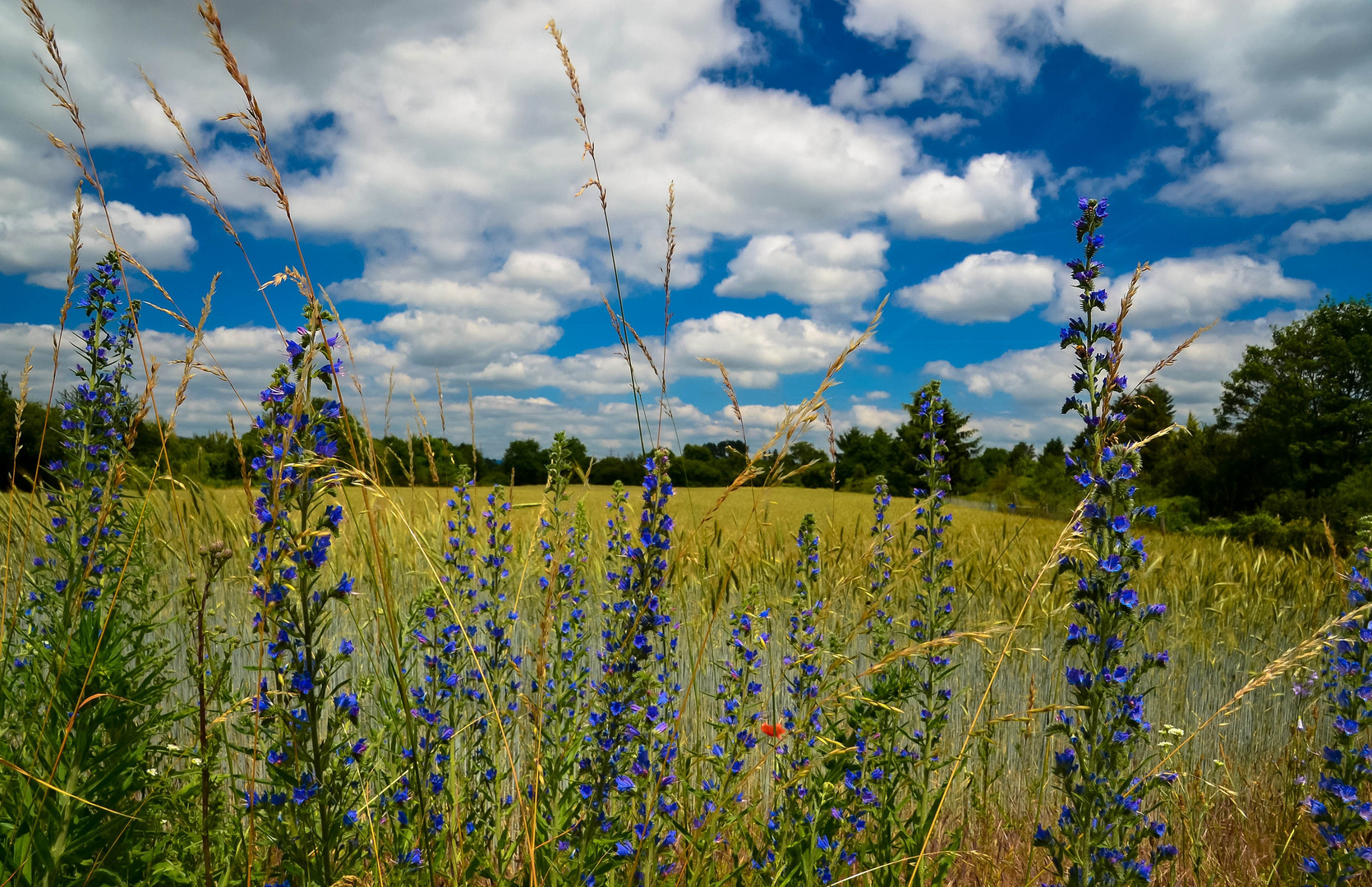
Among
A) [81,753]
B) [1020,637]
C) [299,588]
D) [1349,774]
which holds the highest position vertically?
[299,588]

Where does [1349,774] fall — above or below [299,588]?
below

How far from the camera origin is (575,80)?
2.86m

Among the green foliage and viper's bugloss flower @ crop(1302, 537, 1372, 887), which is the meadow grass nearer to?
viper's bugloss flower @ crop(1302, 537, 1372, 887)

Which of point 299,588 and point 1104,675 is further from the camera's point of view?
point 1104,675

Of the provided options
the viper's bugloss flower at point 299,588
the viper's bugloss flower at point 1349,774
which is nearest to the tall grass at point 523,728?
the viper's bugloss flower at point 299,588

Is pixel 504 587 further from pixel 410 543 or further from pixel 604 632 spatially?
pixel 410 543

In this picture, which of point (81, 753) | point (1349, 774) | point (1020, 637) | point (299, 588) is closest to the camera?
point (299, 588)

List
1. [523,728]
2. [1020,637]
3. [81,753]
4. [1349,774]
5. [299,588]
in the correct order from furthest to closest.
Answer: [1020,637] < [523,728] < [1349,774] < [81,753] < [299,588]

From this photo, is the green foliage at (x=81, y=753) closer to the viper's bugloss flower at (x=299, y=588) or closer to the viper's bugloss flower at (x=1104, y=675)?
Answer: the viper's bugloss flower at (x=299, y=588)

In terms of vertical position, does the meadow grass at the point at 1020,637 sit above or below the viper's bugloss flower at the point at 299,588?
below

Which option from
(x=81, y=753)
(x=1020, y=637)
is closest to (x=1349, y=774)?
(x=1020, y=637)

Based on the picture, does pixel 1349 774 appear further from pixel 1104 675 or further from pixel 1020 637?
pixel 1020 637

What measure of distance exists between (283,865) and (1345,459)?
3338cm

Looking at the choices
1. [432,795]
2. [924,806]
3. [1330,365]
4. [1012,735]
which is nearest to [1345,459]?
[1330,365]
